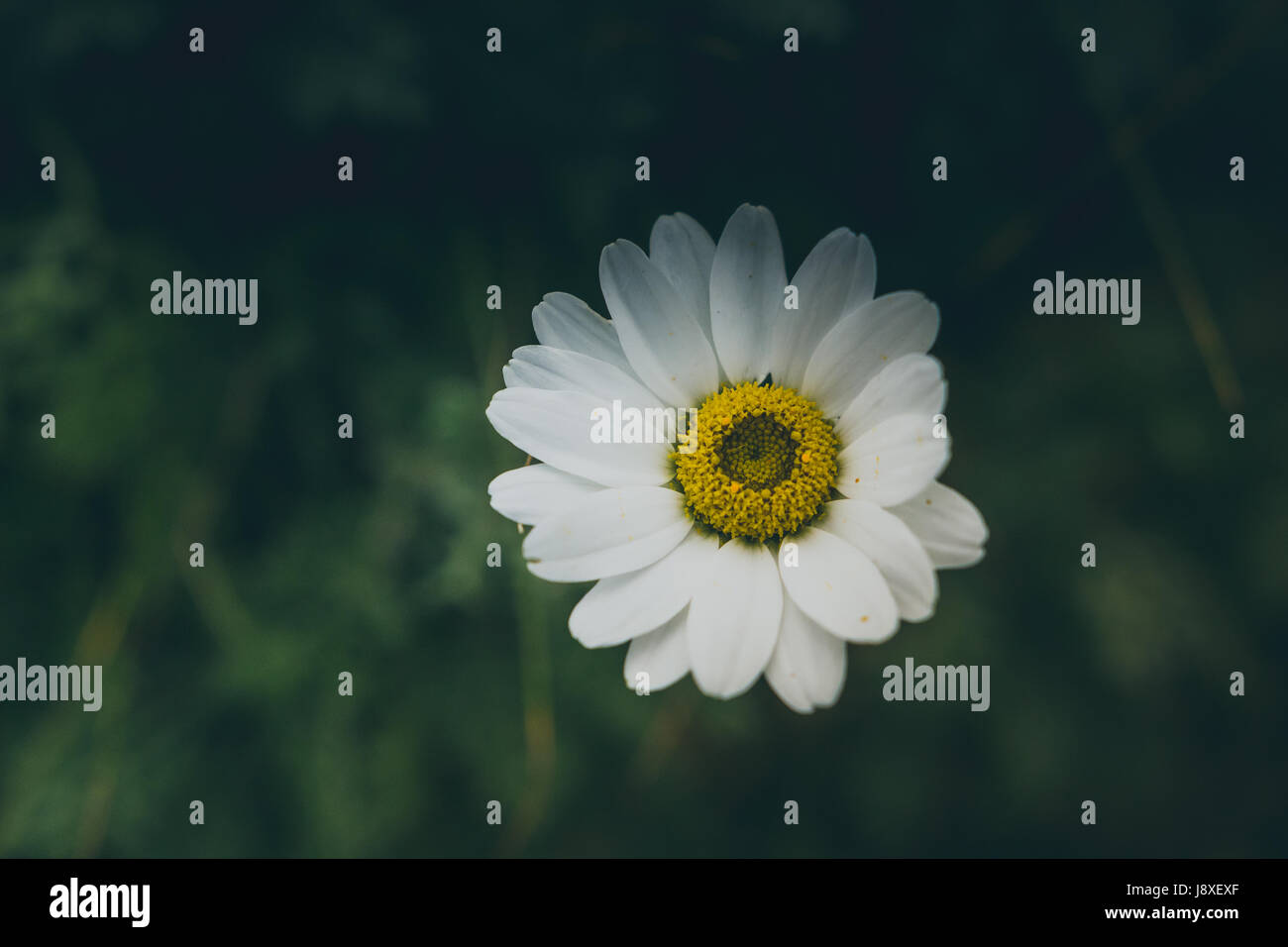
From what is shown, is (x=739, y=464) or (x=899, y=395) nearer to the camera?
(x=899, y=395)

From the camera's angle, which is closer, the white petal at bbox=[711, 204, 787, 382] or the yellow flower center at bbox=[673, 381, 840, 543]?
the white petal at bbox=[711, 204, 787, 382]

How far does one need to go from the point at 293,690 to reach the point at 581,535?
113cm

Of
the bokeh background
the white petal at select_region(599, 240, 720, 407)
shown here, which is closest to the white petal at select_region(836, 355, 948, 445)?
the white petal at select_region(599, 240, 720, 407)

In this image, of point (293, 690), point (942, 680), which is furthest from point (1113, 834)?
point (293, 690)

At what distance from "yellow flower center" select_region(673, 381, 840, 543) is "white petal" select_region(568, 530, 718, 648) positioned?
0.26 ft

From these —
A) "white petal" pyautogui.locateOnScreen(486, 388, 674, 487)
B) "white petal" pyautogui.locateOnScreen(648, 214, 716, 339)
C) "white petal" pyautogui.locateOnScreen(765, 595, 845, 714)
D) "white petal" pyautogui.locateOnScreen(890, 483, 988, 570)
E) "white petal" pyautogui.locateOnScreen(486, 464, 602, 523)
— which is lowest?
"white petal" pyautogui.locateOnScreen(765, 595, 845, 714)

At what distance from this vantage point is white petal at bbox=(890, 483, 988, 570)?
1.28 meters

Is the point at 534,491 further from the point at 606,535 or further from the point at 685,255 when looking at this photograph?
the point at 685,255

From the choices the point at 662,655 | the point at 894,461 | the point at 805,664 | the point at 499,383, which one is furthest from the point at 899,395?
the point at 499,383

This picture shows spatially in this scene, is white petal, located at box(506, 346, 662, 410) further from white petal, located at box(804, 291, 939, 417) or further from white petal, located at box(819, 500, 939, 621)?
white petal, located at box(819, 500, 939, 621)

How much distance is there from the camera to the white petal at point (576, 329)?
1.41m

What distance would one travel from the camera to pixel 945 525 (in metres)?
1.32

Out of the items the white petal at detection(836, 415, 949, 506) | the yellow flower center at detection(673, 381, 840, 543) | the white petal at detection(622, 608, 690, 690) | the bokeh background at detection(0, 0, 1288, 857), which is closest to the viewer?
the white petal at detection(836, 415, 949, 506)

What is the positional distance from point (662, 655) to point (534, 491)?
1.02 ft
